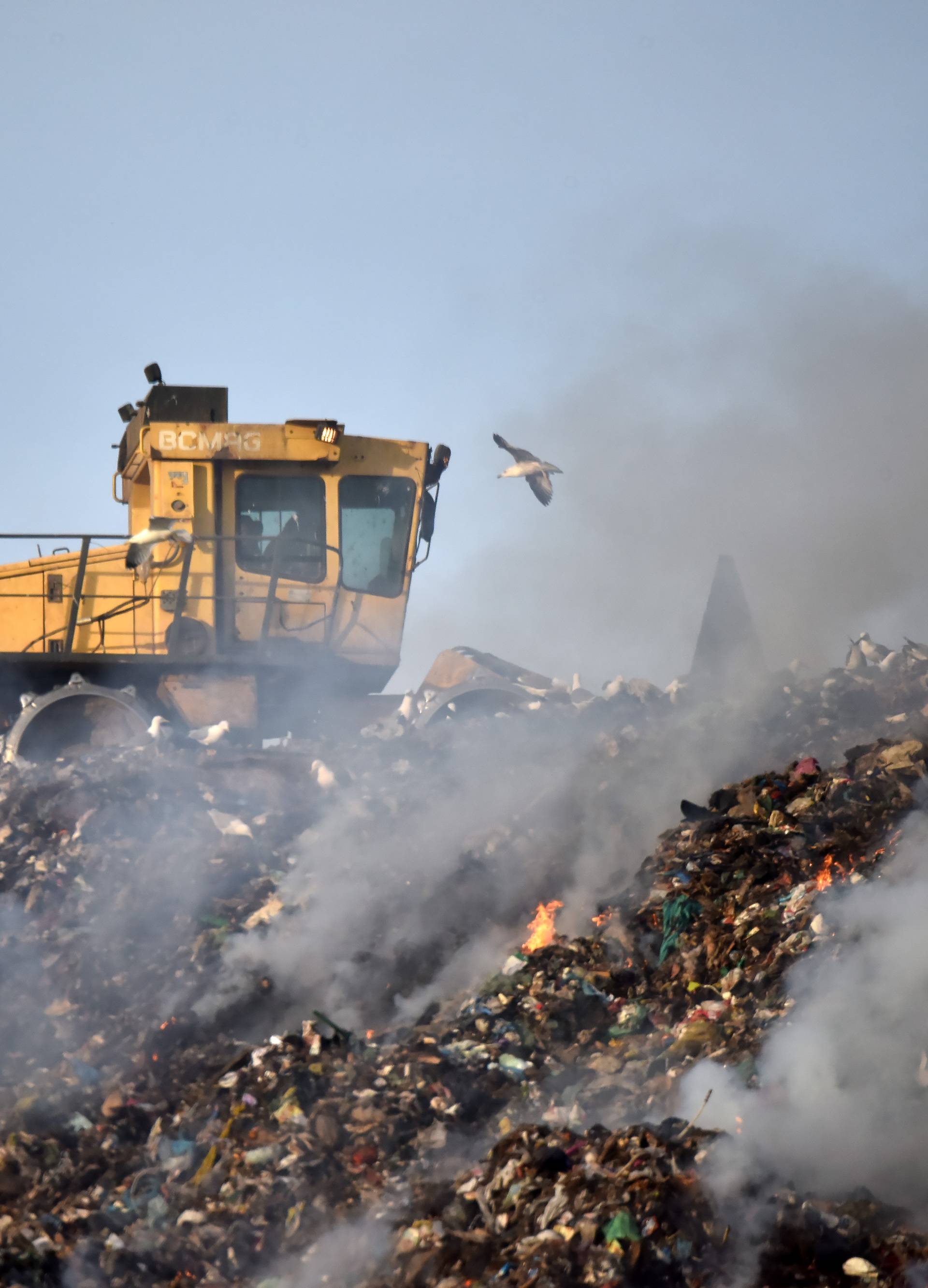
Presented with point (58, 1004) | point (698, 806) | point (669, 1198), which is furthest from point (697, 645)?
point (669, 1198)

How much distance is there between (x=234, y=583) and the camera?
33.4 feet

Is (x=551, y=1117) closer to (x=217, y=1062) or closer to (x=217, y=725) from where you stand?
(x=217, y=1062)

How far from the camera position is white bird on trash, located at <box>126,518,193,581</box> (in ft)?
31.9

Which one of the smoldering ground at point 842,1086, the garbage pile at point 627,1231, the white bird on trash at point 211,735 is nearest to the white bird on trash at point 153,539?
the white bird on trash at point 211,735

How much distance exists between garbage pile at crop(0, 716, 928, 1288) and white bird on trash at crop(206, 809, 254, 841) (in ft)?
2.50

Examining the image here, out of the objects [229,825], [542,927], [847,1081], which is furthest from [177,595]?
[847,1081]

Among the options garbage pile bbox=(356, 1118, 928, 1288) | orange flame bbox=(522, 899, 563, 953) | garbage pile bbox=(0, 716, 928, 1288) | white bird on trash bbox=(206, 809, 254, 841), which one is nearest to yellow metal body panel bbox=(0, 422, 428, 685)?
white bird on trash bbox=(206, 809, 254, 841)

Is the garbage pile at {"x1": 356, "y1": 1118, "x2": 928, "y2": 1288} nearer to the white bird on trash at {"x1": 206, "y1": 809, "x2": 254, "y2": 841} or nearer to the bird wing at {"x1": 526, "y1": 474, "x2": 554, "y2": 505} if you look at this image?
the white bird on trash at {"x1": 206, "y1": 809, "x2": 254, "y2": 841}

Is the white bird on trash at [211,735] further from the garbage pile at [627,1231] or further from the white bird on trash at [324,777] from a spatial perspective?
the garbage pile at [627,1231]

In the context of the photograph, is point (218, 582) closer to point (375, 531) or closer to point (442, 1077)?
point (375, 531)

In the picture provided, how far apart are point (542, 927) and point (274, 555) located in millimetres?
4467

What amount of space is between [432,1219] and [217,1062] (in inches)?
86.6

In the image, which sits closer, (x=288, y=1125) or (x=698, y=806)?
(x=288, y=1125)

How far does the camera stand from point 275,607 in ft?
33.4
